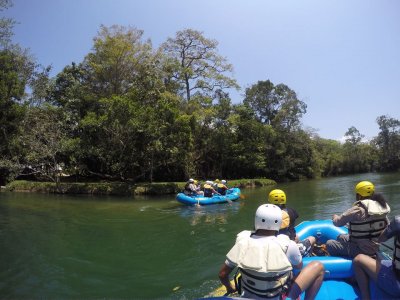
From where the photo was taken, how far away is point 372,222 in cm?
405

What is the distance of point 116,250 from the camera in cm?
847

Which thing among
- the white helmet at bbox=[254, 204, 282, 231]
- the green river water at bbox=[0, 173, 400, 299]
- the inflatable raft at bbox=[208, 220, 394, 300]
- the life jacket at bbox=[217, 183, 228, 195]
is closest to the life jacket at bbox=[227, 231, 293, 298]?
the white helmet at bbox=[254, 204, 282, 231]

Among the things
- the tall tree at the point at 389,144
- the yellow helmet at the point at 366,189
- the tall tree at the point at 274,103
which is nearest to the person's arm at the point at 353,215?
the yellow helmet at the point at 366,189

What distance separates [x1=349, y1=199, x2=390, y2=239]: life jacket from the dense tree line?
16.1 metres

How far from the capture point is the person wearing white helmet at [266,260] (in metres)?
2.76

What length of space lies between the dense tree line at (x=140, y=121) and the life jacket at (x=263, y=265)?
16.1 m

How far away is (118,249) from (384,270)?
6.53 metres

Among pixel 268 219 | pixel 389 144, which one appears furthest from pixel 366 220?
pixel 389 144

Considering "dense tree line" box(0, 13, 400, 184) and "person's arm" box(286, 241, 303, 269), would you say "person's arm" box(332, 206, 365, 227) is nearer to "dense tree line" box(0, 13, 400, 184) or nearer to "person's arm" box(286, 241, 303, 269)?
"person's arm" box(286, 241, 303, 269)

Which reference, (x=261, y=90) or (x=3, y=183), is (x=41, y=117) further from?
(x=261, y=90)

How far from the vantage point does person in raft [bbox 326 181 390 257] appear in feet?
13.2

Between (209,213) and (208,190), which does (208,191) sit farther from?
(209,213)

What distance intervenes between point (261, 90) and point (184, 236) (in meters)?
33.1

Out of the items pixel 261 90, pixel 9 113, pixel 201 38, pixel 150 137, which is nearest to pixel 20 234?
pixel 9 113
